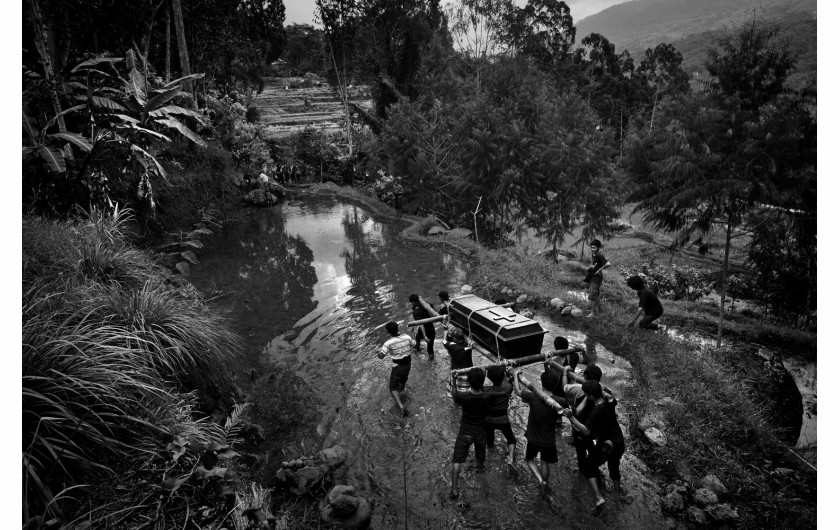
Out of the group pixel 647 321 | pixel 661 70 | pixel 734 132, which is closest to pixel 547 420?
pixel 647 321

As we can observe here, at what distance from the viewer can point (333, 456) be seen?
5730 mm

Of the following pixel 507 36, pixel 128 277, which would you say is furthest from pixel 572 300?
pixel 507 36

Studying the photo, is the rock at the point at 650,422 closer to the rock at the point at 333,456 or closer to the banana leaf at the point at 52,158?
the rock at the point at 333,456

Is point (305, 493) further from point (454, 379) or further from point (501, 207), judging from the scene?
point (501, 207)

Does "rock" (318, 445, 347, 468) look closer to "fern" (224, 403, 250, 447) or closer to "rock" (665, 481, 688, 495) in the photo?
"fern" (224, 403, 250, 447)

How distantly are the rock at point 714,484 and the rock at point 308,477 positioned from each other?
482 centimetres

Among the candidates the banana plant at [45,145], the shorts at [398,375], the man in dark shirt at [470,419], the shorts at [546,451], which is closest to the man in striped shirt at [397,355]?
the shorts at [398,375]

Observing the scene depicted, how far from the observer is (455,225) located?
21.3 m

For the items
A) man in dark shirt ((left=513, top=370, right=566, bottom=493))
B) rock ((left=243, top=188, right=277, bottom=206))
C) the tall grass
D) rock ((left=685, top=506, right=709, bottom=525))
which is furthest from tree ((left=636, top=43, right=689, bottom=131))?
the tall grass

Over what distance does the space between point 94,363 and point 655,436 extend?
23.3ft

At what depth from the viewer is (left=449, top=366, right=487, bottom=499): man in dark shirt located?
5141mm

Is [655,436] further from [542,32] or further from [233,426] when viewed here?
[542,32]

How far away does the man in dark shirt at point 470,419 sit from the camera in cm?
514

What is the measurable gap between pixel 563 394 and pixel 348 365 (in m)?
4.33
